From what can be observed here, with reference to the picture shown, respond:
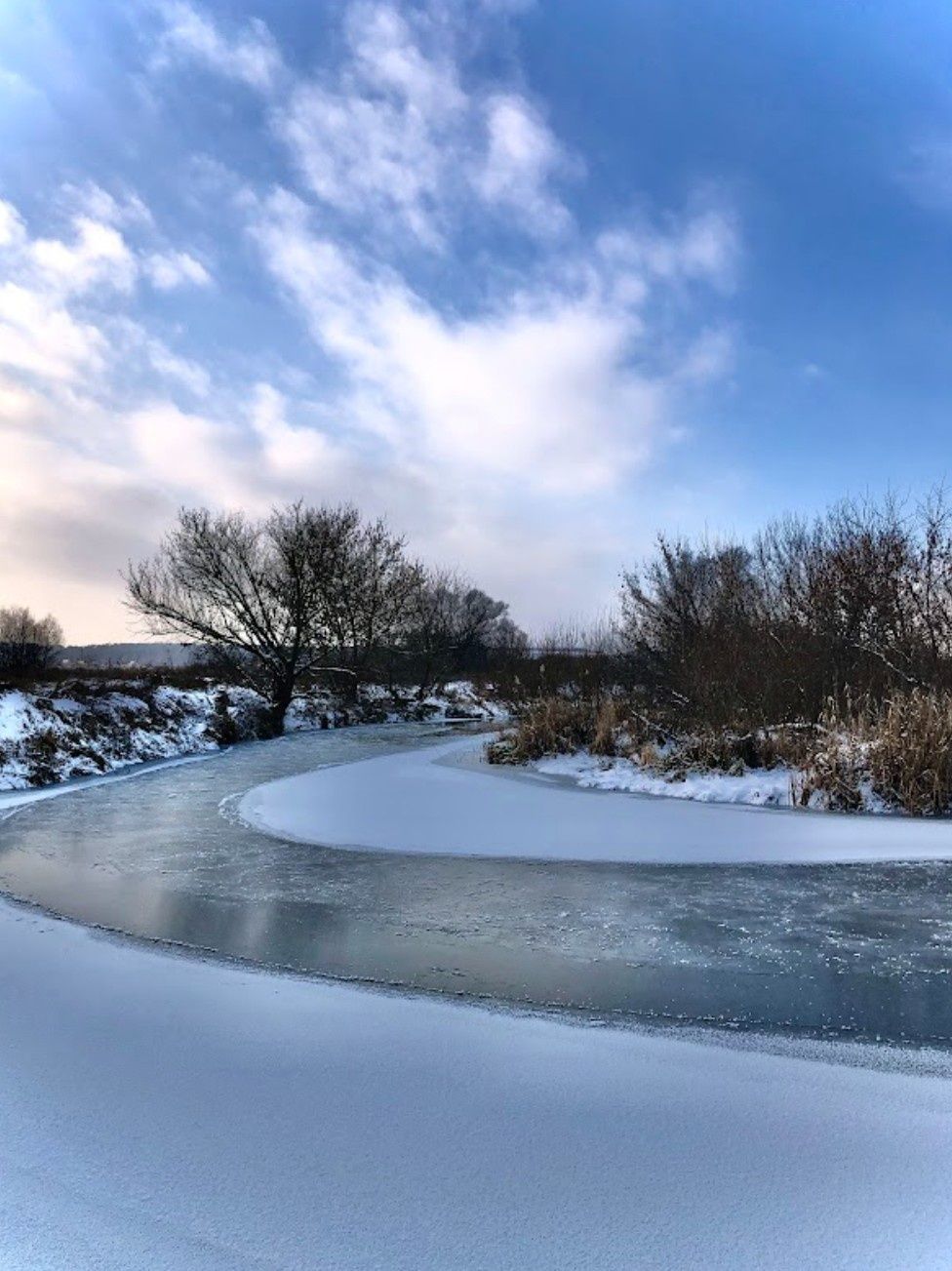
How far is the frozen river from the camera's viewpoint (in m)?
3.12

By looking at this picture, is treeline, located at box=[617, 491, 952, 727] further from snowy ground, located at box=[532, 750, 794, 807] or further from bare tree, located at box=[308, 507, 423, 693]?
bare tree, located at box=[308, 507, 423, 693]

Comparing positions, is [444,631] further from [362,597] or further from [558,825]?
[558,825]

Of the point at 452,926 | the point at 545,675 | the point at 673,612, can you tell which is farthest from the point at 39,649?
the point at 452,926

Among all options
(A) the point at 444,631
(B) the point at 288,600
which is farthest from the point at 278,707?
(A) the point at 444,631

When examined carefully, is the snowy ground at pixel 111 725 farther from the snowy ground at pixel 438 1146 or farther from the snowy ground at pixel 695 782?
the snowy ground at pixel 438 1146

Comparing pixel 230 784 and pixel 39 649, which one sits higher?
pixel 39 649

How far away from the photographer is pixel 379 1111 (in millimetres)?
2143

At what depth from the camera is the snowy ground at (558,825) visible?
19.7ft

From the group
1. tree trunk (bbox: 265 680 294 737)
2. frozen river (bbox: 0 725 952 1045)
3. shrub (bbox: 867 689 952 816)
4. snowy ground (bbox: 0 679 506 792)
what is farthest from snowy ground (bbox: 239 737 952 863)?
tree trunk (bbox: 265 680 294 737)

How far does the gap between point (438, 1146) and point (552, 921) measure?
88.4 inches

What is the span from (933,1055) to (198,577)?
21166mm

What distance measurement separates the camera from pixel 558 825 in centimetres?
691

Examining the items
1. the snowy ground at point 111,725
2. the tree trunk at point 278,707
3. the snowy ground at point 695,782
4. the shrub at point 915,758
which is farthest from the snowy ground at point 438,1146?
the tree trunk at point 278,707

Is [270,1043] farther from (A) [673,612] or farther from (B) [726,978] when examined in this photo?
(A) [673,612]
